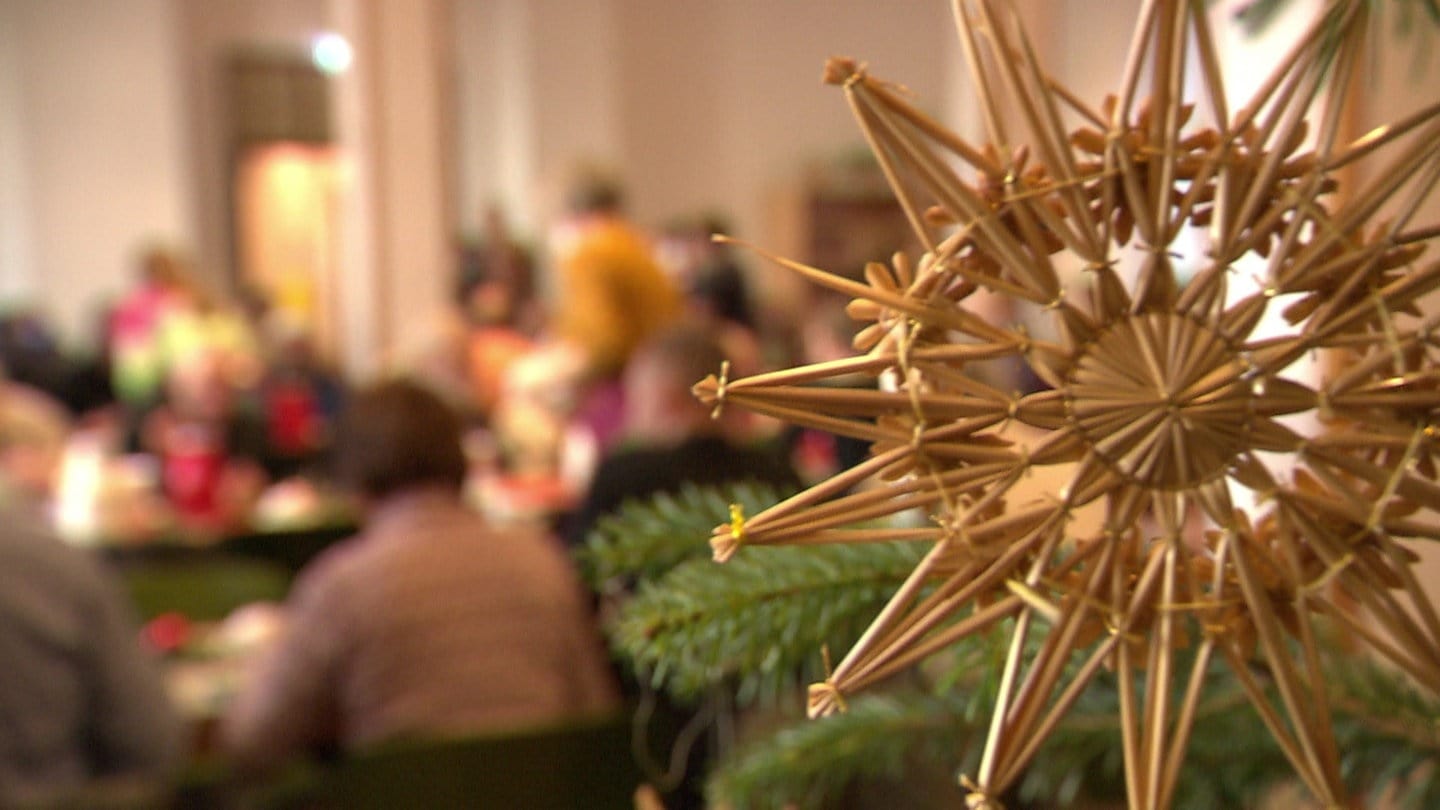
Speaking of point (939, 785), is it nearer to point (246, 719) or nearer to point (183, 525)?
point (246, 719)

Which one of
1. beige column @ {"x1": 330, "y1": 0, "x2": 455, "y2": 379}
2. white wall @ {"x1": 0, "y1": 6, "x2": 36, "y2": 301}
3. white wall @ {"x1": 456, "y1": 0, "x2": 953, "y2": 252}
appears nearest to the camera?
beige column @ {"x1": 330, "y1": 0, "x2": 455, "y2": 379}

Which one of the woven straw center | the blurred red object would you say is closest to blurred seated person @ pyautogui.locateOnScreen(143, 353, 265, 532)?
the blurred red object

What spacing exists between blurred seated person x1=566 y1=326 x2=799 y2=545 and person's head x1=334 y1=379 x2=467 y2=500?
242mm

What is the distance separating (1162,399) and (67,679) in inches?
78.1

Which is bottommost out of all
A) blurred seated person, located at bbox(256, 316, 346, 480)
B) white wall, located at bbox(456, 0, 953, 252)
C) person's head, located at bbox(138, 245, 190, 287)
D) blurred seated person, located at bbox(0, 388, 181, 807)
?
blurred seated person, located at bbox(256, 316, 346, 480)

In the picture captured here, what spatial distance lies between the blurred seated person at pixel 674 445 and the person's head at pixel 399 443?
0.80 feet

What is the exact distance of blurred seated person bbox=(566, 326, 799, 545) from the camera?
6.75 feet

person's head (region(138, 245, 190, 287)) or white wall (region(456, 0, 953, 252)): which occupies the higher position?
white wall (region(456, 0, 953, 252))

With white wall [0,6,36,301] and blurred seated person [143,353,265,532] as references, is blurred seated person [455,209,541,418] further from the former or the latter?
white wall [0,6,36,301]

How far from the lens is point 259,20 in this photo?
9.09 metres

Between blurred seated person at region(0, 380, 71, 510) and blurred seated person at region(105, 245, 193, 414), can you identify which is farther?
blurred seated person at region(105, 245, 193, 414)

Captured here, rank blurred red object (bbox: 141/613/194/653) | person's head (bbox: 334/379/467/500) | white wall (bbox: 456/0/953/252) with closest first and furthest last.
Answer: person's head (bbox: 334/379/467/500) → blurred red object (bbox: 141/613/194/653) → white wall (bbox: 456/0/953/252)

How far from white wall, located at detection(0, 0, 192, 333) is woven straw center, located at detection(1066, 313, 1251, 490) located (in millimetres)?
9021

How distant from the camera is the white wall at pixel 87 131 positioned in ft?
28.0
